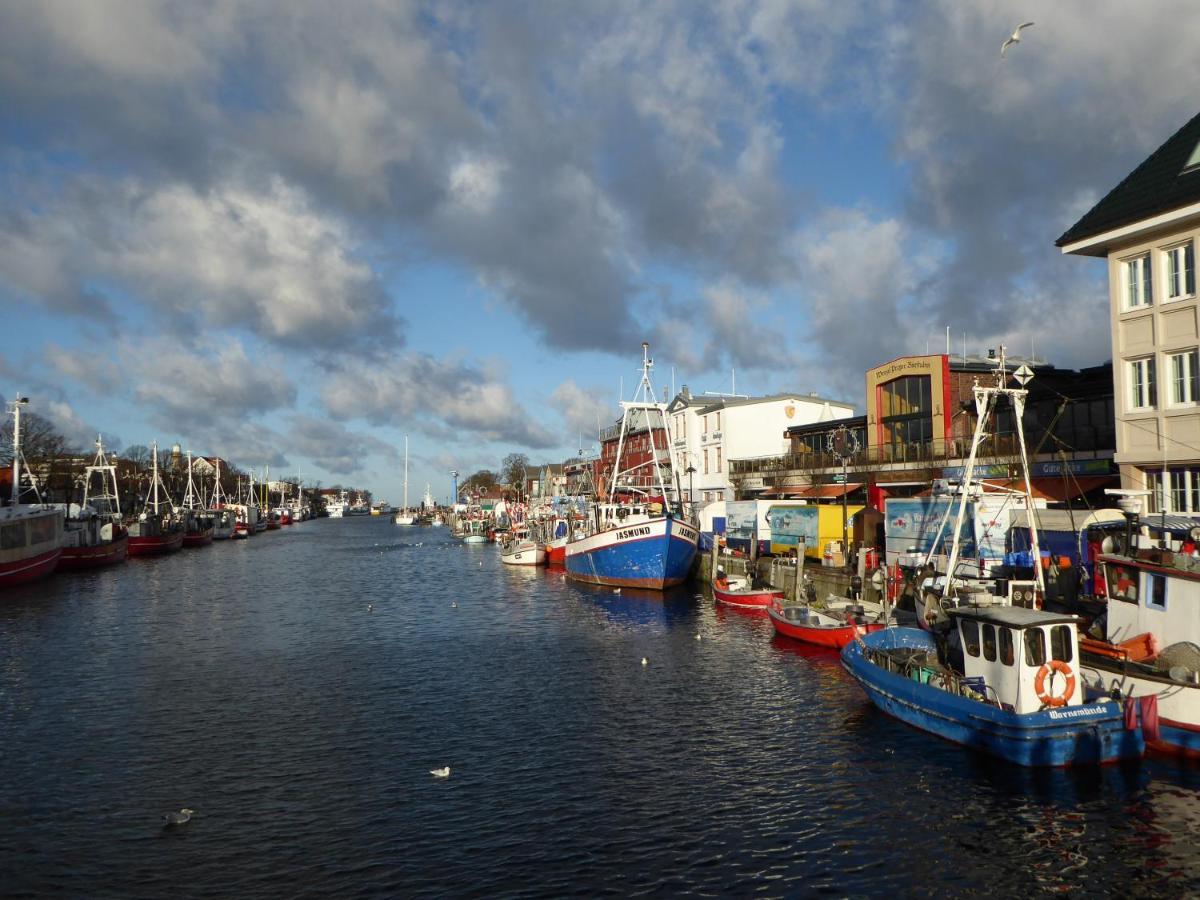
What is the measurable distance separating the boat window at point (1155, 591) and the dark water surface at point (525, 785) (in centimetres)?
Answer: 450

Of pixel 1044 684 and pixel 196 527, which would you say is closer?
pixel 1044 684

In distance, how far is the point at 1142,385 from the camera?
33562 millimetres

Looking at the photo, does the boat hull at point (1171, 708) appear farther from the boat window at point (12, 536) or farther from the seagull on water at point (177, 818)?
the boat window at point (12, 536)

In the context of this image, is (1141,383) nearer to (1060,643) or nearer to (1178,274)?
(1178,274)

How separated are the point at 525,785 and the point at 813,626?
19.1m

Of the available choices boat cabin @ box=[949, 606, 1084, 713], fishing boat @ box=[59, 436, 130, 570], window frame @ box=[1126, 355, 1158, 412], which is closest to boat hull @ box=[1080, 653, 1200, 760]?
boat cabin @ box=[949, 606, 1084, 713]

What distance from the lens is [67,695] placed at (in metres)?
30.4

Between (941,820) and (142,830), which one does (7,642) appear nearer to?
(142,830)

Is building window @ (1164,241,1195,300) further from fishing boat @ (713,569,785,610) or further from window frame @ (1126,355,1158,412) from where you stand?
fishing boat @ (713,569,785,610)

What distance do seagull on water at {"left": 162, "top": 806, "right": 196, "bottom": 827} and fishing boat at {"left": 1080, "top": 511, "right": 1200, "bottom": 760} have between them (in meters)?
22.2

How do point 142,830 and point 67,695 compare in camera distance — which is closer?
point 142,830

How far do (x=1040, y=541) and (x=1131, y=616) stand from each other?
1262 centimetres

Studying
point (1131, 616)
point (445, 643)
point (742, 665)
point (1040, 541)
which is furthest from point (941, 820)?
point (445, 643)

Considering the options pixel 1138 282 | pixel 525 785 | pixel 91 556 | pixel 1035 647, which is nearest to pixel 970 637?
pixel 1035 647
